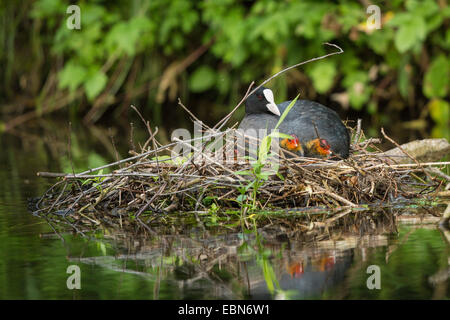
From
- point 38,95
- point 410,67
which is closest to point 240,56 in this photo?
point 410,67

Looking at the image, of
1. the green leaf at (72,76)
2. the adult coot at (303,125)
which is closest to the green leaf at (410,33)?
the adult coot at (303,125)

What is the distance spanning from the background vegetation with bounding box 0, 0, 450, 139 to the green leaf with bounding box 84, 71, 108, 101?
0.02 m

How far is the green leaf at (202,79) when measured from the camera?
1341cm

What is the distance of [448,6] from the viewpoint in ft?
34.9

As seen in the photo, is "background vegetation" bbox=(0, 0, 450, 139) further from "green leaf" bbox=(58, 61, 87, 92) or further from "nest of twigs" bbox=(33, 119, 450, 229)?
"nest of twigs" bbox=(33, 119, 450, 229)

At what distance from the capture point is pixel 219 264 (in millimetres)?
3613

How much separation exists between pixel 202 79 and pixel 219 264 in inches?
394

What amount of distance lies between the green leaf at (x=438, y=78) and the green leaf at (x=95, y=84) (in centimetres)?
489

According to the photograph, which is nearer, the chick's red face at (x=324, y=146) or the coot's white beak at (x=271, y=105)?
the chick's red face at (x=324, y=146)

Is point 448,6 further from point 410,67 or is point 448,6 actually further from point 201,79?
point 201,79

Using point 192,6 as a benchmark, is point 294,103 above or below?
below

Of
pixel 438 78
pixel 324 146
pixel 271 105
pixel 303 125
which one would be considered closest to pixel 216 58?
pixel 438 78

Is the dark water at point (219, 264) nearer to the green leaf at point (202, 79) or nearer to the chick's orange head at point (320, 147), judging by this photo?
the chick's orange head at point (320, 147)
